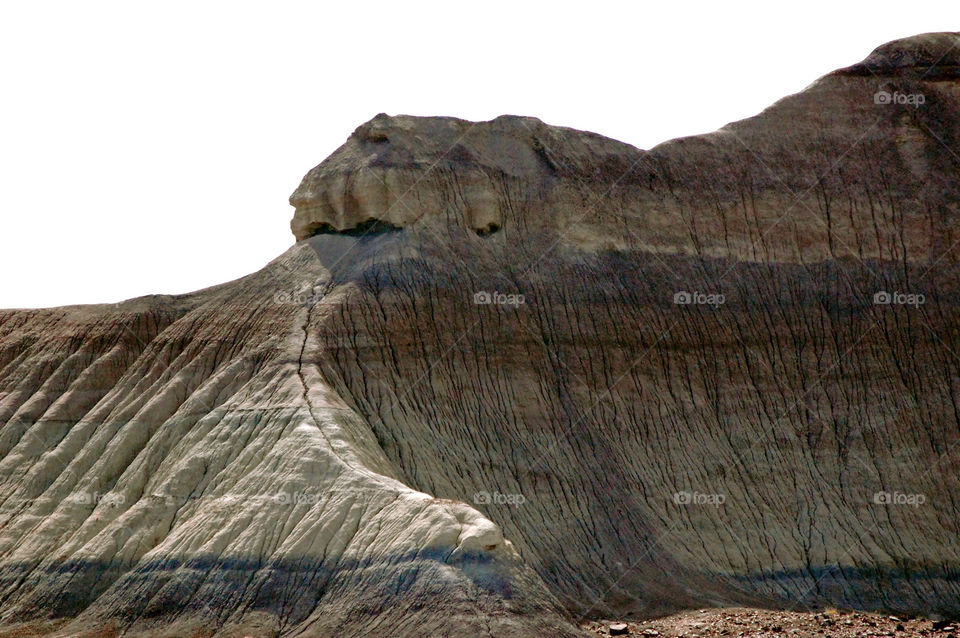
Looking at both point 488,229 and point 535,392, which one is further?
point 488,229

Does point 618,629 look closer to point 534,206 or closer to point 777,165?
point 534,206

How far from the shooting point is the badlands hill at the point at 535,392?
3000 cm

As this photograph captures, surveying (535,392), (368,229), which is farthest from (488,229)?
(535,392)

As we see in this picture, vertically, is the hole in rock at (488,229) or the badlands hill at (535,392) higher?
the hole in rock at (488,229)

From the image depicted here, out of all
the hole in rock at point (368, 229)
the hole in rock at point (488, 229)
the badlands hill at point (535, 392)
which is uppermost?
the hole in rock at point (368, 229)

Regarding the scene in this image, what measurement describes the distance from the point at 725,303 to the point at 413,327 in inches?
390

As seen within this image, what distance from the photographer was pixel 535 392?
36562 mm

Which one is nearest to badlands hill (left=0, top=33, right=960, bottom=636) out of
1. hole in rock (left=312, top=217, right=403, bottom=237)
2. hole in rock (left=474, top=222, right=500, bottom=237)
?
hole in rock (left=312, top=217, right=403, bottom=237)

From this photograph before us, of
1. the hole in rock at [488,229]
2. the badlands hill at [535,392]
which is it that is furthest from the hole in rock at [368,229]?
the hole in rock at [488,229]

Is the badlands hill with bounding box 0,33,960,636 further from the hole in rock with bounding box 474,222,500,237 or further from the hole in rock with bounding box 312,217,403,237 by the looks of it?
the hole in rock with bounding box 474,222,500,237

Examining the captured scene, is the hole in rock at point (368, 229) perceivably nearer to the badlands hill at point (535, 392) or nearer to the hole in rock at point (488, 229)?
the badlands hill at point (535, 392)

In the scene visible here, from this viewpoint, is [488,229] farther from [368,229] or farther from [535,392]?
[535,392]

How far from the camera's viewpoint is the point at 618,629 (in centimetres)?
3059

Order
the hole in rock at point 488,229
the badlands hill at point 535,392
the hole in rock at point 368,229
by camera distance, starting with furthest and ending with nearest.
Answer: the hole in rock at point 488,229
the hole in rock at point 368,229
the badlands hill at point 535,392
